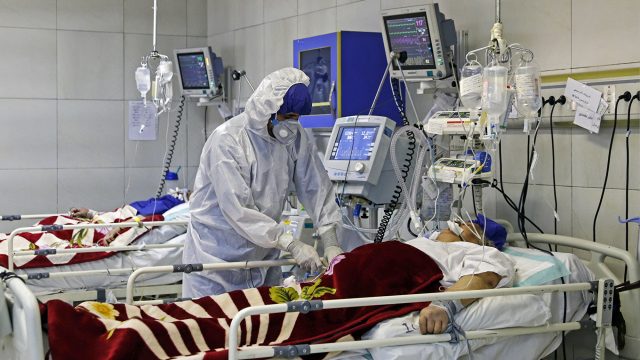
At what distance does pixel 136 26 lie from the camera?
682cm

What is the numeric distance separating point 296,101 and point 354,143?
76cm

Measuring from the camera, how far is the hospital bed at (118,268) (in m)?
4.50

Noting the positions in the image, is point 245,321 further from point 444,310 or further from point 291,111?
point 291,111

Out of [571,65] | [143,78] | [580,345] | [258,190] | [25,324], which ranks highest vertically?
[143,78]

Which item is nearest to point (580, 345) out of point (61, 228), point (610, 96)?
point (610, 96)

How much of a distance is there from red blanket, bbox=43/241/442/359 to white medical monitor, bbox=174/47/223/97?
11.8 ft

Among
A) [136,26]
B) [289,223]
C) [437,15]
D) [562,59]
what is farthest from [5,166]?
[562,59]

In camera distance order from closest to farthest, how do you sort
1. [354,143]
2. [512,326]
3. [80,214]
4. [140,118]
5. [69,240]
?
[512,326], [354,143], [69,240], [80,214], [140,118]

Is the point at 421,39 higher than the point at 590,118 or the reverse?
higher

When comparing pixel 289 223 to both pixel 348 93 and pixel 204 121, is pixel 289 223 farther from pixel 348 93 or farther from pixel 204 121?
pixel 204 121

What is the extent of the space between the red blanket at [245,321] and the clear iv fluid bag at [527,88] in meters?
0.70

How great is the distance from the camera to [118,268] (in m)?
4.59

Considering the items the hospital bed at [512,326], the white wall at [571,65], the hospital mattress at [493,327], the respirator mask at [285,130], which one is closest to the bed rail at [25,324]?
the hospital bed at [512,326]

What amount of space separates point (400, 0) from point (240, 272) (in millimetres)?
2035
